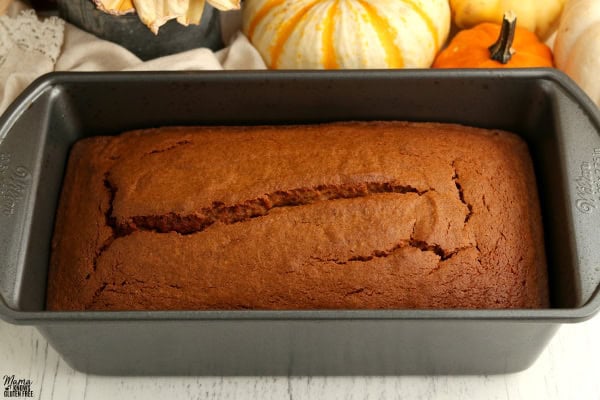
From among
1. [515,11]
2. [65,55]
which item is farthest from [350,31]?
[65,55]

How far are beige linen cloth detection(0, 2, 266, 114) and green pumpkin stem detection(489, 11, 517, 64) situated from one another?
55 cm

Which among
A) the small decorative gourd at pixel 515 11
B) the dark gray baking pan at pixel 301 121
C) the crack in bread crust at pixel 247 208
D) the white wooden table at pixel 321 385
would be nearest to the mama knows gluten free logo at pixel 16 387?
the white wooden table at pixel 321 385

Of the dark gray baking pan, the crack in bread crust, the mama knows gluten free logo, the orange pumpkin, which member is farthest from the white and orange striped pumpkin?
the mama knows gluten free logo

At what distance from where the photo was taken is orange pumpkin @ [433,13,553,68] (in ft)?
5.92

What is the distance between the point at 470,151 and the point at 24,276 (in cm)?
88

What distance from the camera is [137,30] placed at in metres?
1.85

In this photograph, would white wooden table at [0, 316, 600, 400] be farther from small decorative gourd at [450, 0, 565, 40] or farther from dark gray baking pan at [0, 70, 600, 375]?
small decorative gourd at [450, 0, 565, 40]

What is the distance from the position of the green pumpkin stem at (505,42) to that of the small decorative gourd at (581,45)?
0.13 m

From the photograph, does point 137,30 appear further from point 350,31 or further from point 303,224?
point 303,224

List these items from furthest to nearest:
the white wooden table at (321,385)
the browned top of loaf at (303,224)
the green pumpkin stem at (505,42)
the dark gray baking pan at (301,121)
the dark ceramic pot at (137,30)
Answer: the dark ceramic pot at (137,30) < the green pumpkin stem at (505,42) < the white wooden table at (321,385) < the browned top of loaf at (303,224) < the dark gray baking pan at (301,121)

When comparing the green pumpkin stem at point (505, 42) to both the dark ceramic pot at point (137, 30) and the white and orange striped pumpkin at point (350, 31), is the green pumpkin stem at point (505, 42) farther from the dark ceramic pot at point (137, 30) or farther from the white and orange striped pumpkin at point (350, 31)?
the dark ceramic pot at point (137, 30)

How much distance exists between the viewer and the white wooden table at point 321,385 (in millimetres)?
1542

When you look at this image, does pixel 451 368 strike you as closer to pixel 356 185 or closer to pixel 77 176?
pixel 356 185

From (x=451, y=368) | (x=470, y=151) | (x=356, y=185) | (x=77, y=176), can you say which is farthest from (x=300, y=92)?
(x=451, y=368)
